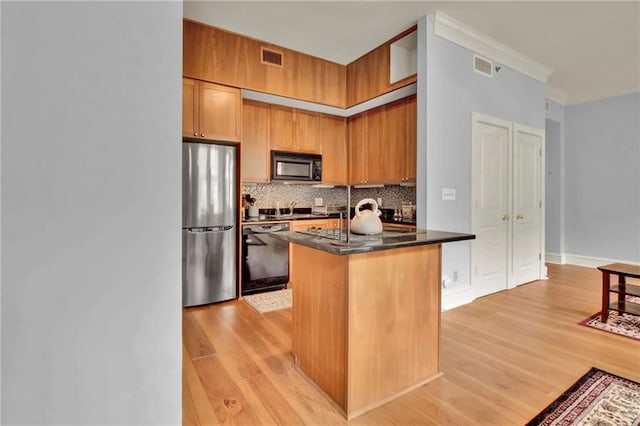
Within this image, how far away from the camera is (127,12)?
32.6 inches

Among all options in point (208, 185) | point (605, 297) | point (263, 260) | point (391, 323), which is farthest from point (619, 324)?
point (208, 185)

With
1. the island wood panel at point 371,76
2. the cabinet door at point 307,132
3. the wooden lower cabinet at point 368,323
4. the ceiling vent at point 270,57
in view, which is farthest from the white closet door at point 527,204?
the ceiling vent at point 270,57

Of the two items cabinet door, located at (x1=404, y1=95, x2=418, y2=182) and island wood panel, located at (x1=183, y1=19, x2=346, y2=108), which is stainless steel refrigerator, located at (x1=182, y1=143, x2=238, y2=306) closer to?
island wood panel, located at (x1=183, y1=19, x2=346, y2=108)

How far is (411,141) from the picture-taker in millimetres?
3551

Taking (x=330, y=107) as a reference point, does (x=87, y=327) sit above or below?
below

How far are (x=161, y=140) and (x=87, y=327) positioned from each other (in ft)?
1.73

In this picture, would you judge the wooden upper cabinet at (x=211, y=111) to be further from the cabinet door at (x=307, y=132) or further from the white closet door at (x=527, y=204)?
the white closet door at (x=527, y=204)

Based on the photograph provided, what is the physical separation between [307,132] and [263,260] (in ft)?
6.12

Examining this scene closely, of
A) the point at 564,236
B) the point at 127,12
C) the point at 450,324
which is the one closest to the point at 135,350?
the point at 127,12

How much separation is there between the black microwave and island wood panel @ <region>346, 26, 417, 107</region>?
0.92 metres

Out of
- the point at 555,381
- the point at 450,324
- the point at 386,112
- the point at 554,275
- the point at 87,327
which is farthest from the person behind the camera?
the point at 554,275

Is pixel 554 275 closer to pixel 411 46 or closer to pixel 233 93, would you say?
pixel 411 46

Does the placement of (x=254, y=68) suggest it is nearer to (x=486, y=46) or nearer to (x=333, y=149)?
(x=333, y=149)

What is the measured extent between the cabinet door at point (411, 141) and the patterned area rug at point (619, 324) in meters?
2.12
